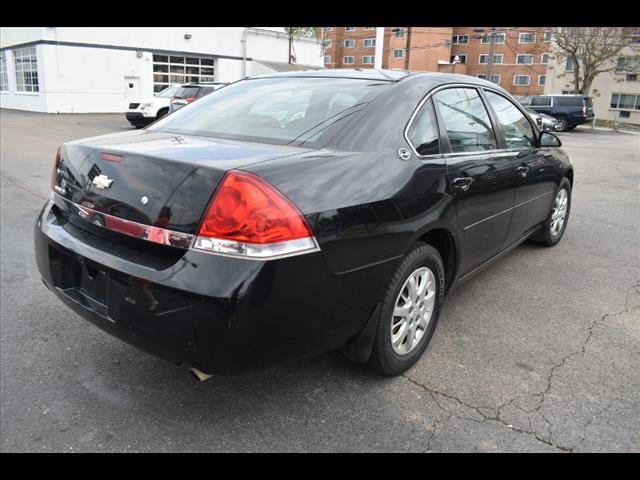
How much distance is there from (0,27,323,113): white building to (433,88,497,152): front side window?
2230cm

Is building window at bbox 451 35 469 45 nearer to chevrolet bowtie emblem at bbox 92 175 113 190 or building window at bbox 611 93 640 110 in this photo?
building window at bbox 611 93 640 110

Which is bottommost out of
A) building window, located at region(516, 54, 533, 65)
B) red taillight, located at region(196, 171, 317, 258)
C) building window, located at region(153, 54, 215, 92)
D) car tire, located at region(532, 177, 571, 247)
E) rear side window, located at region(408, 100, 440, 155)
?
car tire, located at region(532, 177, 571, 247)

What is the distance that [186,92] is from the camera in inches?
730

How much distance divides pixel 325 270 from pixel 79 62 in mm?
28851

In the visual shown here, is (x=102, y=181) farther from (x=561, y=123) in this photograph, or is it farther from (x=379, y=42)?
(x=561, y=123)

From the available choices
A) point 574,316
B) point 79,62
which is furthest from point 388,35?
point 574,316

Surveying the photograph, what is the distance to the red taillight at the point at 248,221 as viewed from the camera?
6.56 ft

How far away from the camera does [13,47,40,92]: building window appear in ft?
88.3

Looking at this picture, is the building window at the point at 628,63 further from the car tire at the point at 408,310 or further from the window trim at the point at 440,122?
the car tire at the point at 408,310

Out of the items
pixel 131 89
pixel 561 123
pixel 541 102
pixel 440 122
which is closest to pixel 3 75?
pixel 131 89

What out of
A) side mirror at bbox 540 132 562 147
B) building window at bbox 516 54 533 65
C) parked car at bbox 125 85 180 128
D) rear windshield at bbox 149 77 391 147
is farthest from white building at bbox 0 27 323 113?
building window at bbox 516 54 533 65

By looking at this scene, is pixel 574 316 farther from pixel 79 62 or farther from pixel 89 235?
pixel 79 62

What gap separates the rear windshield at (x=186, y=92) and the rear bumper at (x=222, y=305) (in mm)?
16911

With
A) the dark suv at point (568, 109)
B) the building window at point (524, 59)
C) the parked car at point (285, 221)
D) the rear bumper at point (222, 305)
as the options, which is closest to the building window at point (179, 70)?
the dark suv at point (568, 109)
